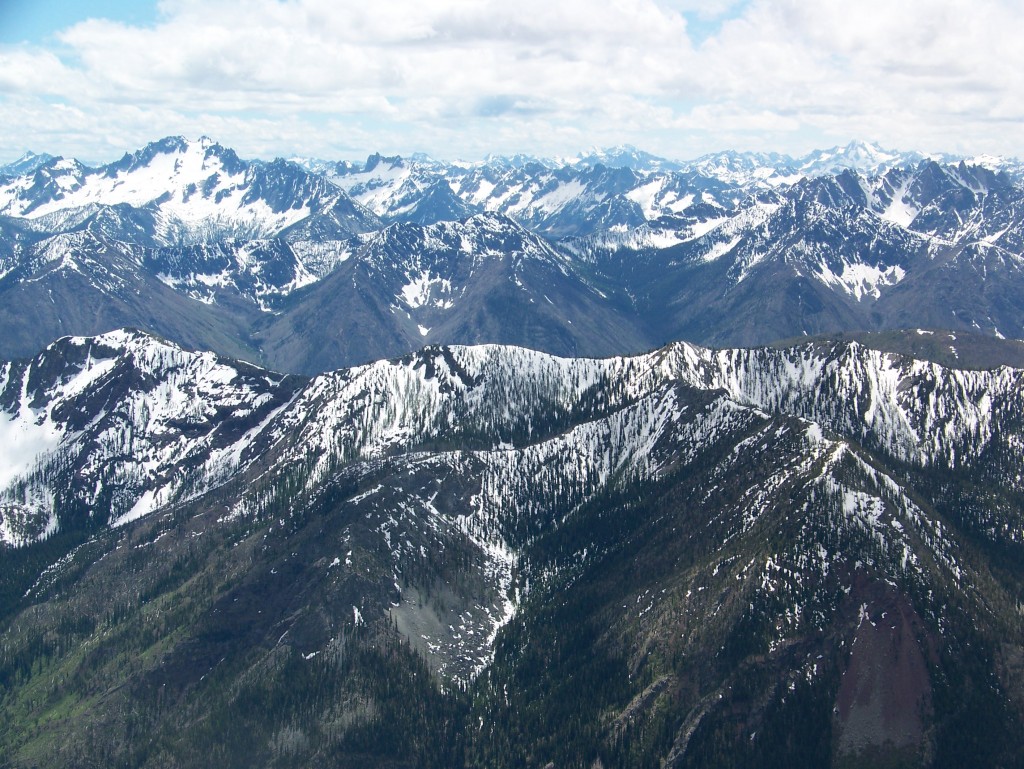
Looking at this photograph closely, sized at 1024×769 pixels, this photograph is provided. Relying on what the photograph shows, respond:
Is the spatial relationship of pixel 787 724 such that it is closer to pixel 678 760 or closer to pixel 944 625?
pixel 678 760

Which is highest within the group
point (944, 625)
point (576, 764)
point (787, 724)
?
point (944, 625)

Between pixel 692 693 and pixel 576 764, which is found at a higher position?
pixel 692 693

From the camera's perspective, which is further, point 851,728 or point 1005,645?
point 1005,645

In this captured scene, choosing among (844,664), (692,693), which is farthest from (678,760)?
(844,664)

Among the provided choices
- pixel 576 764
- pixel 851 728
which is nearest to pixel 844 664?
pixel 851 728

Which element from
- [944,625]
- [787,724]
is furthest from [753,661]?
[944,625]

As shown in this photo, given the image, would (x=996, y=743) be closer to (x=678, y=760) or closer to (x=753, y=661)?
(x=753, y=661)

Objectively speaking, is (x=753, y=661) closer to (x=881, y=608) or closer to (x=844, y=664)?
(x=844, y=664)

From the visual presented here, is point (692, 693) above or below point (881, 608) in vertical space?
below
